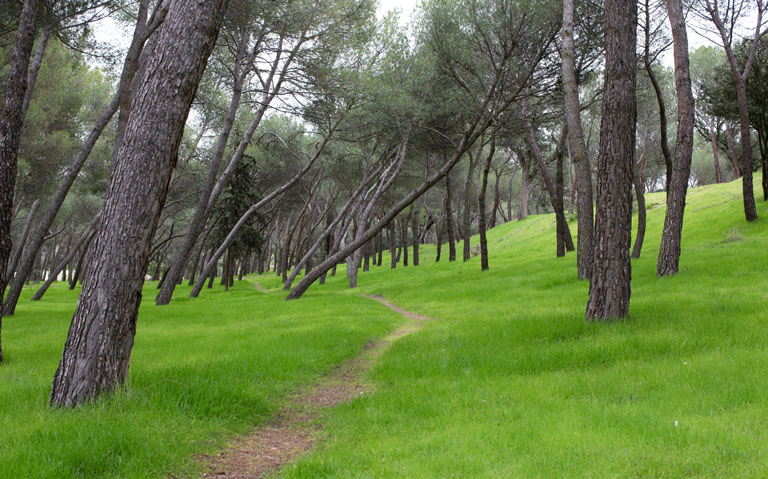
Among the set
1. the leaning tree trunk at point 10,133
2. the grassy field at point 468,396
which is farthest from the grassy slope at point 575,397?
the leaning tree trunk at point 10,133

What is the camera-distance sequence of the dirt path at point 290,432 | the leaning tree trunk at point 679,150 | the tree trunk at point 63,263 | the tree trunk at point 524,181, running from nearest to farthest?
the dirt path at point 290,432, the leaning tree trunk at point 679,150, the tree trunk at point 63,263, the tree trunk at point 524,181

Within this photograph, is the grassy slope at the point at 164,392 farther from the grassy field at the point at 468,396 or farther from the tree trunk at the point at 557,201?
the tree trunk at the point at 557,201

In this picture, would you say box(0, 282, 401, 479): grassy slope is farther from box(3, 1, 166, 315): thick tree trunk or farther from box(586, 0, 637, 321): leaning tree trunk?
box(586, 0, 637, 321): leaning tree trunk

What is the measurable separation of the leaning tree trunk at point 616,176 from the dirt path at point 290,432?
399 cm

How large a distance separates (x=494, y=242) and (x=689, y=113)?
83.2 feet

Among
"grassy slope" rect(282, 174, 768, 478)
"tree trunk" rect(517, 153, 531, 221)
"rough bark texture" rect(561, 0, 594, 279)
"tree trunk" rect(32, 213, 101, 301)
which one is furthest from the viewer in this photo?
"tree trunk" rect(517, 153, 531, 221)

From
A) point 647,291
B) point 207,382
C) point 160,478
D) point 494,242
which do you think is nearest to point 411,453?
point 160,478

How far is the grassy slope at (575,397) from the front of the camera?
325 cm

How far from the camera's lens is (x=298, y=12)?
17.0 meters

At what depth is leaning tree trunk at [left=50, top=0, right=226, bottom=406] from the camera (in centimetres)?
464

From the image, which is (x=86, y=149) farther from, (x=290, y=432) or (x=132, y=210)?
(x=290, y=432)

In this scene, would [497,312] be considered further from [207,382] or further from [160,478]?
[160,478]

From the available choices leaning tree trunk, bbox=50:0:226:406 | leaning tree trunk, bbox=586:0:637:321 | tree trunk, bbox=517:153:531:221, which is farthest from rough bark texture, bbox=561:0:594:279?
tree trunk, bbox=517:153:531:221

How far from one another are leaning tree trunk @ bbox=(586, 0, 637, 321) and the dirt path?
399cm
